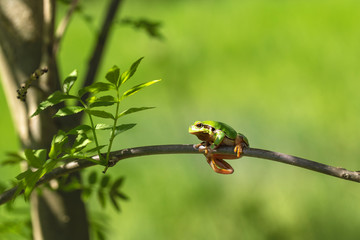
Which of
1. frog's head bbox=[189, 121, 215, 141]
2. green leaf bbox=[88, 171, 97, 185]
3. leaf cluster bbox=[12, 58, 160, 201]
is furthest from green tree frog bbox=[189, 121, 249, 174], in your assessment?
green leaf bbox=[88, 171, 97, 185]

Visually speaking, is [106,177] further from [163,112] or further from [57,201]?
[163,112]

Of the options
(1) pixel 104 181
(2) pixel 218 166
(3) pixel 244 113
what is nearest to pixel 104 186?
(1) pixel 104 181

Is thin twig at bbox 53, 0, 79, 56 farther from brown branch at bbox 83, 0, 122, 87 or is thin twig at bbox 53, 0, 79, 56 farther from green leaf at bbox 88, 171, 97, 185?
green leaf at bbox 88, 171, 97, 185

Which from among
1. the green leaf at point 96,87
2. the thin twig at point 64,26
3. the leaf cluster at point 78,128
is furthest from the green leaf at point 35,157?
the thin twig at point 64,26

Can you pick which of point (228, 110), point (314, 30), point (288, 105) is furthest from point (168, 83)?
point (314, 30)

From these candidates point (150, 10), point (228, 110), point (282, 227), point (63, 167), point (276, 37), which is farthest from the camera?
point (150, 10)

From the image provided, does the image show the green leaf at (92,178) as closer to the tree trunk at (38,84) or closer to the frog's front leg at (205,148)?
the tree trunk at (38,84)
